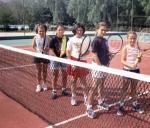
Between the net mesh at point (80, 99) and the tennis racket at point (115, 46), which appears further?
the tennis racket at point (115, 46)

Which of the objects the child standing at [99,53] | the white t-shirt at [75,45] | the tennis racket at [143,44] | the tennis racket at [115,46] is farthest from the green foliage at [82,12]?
the child standing at [99,53]

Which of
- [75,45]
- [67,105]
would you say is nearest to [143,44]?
[67,105]

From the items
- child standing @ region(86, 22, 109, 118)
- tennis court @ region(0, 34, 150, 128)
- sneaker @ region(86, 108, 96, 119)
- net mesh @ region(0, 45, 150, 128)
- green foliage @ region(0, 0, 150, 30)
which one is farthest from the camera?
green foliage @ region(0, 0, 150, 30)

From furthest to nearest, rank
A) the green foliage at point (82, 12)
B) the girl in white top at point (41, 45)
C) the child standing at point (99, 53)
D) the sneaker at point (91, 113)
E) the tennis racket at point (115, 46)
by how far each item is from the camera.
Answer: the green foliage at point (82, 12)
the girl in white top at point (41, 45)
the tennis racket at point (115, 46)
the sneaker at point (91, 113)
the child standing at point (99, 53)

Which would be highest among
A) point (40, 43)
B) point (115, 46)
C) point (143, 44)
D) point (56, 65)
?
point (40, 43)

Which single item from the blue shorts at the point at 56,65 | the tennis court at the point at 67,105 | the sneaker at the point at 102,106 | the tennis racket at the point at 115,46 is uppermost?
the tennis racket at the point at 115,46

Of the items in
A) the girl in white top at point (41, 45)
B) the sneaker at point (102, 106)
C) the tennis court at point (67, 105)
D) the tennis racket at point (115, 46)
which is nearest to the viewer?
the tennis court at point (67, 105)

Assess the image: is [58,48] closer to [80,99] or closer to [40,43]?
[40,43]

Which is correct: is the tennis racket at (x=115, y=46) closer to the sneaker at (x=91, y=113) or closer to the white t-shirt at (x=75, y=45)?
the white t-shirt at (x=75, y=45)

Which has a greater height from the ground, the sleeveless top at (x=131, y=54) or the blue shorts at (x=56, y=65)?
the sleeveless top at (x=131, y=54)

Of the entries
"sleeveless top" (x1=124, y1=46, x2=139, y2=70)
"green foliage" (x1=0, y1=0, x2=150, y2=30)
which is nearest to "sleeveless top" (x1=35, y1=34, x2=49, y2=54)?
"sleeveless top" (x1=124, y1=46, x2=139, y2=70)

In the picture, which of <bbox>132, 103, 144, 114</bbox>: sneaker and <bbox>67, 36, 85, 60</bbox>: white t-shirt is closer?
<bbox>132, 103, 144, 114</bbox>: sneaker

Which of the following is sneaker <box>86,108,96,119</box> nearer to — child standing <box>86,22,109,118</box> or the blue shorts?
child standing <box>86,22,109,118</box>

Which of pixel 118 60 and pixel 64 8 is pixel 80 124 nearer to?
pixel 118 60
